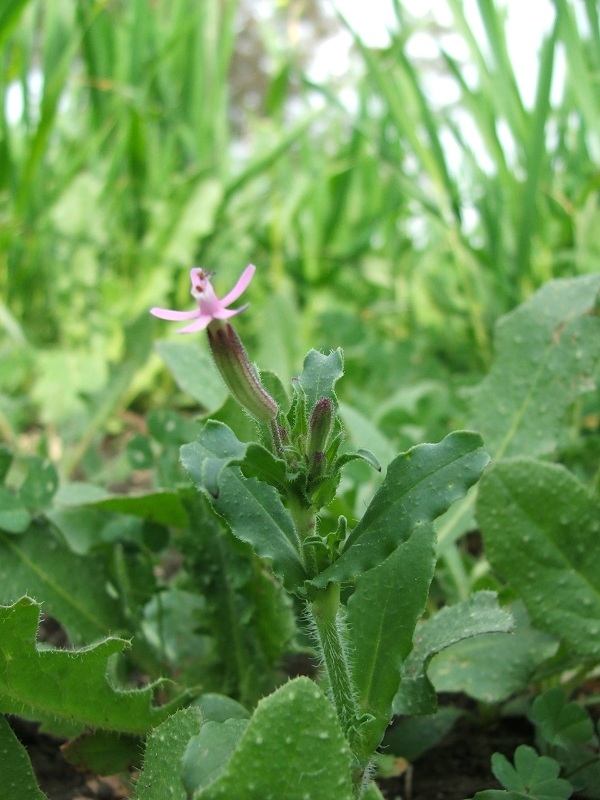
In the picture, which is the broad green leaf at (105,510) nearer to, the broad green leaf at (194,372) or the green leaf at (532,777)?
the broad green leaf at (194,372)

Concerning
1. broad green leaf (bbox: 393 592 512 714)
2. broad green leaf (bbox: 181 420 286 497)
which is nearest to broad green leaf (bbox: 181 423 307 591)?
broad green leaf (bbox: 181 420 286 497)

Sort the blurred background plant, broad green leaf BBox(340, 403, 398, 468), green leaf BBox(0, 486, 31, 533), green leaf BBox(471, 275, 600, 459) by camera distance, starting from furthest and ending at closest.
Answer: the blurred background plant → broad green leaf BBox(340, 403, 398, 468) → green leaf BBox(471, 275, 600, 459) → green leaf BBox(0, 486, 31, 533)

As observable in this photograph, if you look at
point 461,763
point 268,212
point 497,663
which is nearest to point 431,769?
point 461,763

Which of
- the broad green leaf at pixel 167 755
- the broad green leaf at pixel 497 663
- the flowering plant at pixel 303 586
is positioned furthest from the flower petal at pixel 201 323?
the broad green leaf at pixel 497 663

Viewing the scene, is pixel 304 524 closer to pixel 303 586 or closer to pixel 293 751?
pixel 303 586

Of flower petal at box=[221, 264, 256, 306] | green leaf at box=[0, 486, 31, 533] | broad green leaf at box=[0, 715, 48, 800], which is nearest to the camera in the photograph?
flower petal at box=[221, 264, 256, 306]

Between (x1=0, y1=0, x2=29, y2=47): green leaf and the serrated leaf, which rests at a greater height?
(x1=0, y1=0, x2=29, y2=47): green leaf

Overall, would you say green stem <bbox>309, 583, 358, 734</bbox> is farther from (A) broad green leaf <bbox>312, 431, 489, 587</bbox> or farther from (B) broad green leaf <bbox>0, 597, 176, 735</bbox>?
(B) broad green leaf <bbox>0, 597, 176, 735</bbox>

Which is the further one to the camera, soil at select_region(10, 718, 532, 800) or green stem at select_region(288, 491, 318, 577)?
soil at select_region(10, 718, 532, 800)
